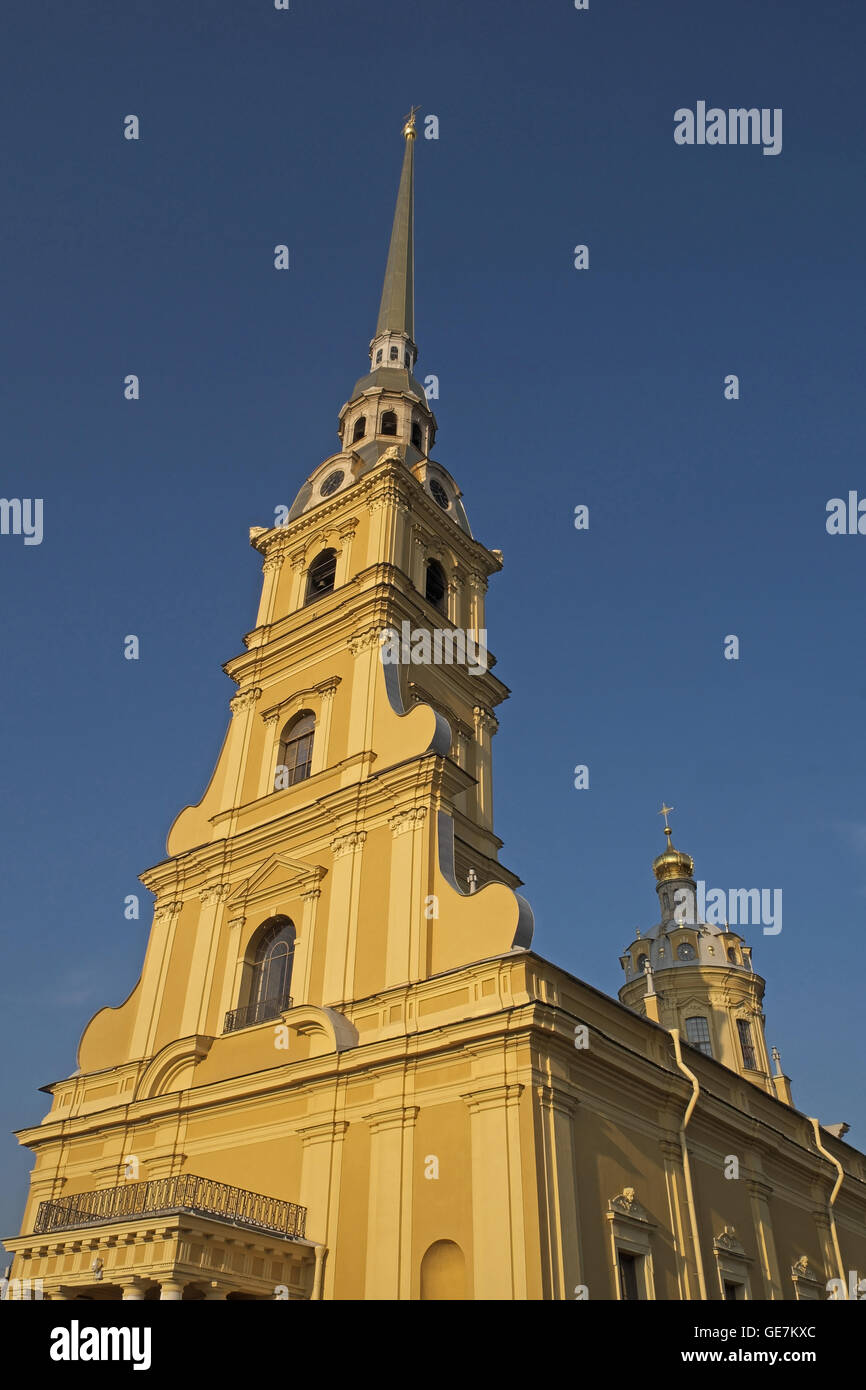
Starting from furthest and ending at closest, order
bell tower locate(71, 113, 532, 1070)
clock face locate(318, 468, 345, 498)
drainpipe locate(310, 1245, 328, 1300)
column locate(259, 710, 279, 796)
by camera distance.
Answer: clock face locate(318, 468, 345, 498), column locate(259, 710, 279, 796), bell tower locate(71, 113, 532, 1070), drainpipe locate(310, 1245, 328, 1300)

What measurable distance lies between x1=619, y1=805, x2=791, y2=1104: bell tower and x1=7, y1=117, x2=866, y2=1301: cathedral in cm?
997

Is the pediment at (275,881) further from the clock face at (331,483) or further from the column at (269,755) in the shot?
the clock face at (331,483)

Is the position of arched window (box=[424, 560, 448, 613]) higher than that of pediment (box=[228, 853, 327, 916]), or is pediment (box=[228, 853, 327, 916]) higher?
arched window (box=[424, 560, 448, 613])

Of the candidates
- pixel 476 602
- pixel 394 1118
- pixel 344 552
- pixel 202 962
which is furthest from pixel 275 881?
pixel 476 602

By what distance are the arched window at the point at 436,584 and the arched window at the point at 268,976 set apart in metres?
9.94

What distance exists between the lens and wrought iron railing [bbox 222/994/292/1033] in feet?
66.2

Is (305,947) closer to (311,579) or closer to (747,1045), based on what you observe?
(311,579)

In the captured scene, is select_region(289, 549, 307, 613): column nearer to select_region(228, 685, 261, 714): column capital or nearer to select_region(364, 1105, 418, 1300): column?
select_region(228, 685, 261, 714): column capital

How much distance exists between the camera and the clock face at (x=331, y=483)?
96.7ft

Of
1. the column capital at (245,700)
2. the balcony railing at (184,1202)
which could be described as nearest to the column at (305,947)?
the balcony railing at (184,1202)

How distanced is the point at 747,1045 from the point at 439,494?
79.1 feet

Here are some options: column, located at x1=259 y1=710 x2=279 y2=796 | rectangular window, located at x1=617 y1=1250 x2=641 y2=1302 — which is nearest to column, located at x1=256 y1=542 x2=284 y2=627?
column, located at x1=259 y1=710 x2=279 y2=796
